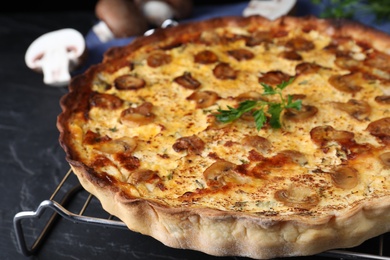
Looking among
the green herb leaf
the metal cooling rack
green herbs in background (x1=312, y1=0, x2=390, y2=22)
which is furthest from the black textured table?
green herbs in background (x1=312, y1=0, x2=390, y2=22)

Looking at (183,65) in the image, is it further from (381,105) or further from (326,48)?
(381,105)

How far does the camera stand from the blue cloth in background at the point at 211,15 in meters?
4.78

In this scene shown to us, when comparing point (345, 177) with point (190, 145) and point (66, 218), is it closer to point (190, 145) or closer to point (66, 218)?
point (190, 145)

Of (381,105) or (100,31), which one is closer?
(381,105)

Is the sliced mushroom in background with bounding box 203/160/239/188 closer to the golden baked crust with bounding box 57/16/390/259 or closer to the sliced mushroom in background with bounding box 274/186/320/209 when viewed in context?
the golden baked crust with bounding box 57/16/390/259

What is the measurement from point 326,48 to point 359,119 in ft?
2.69

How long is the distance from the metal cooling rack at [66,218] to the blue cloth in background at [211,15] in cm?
135

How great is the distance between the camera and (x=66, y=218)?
9.59ft

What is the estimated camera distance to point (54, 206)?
2852 mm

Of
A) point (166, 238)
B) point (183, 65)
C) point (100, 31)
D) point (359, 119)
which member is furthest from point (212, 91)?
point (100, 31)

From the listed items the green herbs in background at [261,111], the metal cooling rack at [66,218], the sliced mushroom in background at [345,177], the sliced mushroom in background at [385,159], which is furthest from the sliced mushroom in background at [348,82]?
the metal cooling rack at [66,218]

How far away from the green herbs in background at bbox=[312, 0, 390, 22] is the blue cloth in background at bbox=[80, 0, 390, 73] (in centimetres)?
5

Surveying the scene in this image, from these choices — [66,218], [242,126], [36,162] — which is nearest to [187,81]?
[242,126]

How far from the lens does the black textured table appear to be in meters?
3.20
